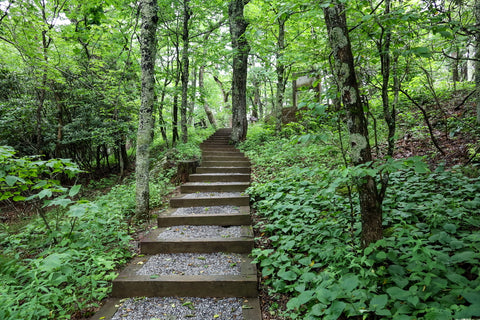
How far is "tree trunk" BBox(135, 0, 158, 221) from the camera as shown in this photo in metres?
4.24

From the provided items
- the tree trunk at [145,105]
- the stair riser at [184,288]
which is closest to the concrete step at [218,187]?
the tree trunk at [145,105]

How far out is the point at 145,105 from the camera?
14.1 feet

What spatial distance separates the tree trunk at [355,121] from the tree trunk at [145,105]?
11.3 ft

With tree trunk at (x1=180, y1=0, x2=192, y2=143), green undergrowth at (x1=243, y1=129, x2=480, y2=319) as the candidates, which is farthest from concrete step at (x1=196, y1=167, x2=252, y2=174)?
green undergrowth at (x1=243, y1=129, x2=480, y2=319)

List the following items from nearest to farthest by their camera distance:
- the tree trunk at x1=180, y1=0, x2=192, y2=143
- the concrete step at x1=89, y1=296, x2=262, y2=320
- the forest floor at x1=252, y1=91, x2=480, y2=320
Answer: the concrete step at x1=89, y1=296, x2=262, y2=320 < the forest floor at x1=252, y1=91, x2=480, y2=320 < the tree trunk at x1=180, y1=0, x2=192, y2=143

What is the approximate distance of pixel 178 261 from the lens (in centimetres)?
323

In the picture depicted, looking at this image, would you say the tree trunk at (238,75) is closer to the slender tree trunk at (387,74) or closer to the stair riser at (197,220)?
the stair riser at (197,220)

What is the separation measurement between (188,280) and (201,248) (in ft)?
Answer: 2.40

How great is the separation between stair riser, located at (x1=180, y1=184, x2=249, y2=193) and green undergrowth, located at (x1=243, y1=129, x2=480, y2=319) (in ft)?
4.85

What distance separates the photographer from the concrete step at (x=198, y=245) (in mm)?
3381

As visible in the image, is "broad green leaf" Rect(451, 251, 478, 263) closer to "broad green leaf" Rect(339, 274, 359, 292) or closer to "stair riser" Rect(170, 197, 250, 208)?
"broad green leaf" Rect(339, 274, 359, 292)

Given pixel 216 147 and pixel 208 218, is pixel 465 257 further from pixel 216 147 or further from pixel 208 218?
pixel 216 147

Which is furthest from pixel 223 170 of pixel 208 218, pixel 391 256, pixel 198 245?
pixel 391 256

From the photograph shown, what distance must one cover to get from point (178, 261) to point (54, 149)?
8551mm
